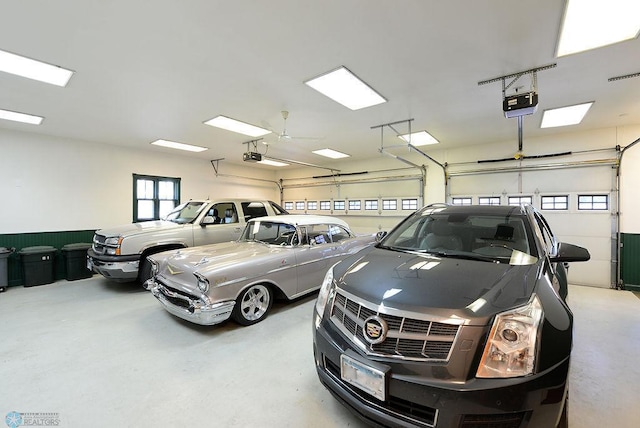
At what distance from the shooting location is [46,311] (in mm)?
3846

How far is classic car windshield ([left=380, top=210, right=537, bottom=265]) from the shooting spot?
2.05 meters

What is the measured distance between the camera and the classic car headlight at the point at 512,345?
124cm

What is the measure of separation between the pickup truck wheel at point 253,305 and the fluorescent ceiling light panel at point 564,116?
539 cm

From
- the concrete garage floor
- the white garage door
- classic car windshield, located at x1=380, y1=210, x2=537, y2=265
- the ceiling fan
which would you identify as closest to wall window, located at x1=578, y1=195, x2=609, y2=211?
the white garage door

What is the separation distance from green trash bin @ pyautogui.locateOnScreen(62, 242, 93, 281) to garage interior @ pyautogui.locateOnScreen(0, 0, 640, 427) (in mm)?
342

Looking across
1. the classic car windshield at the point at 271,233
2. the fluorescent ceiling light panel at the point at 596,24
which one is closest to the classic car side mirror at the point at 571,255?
the fluorescent ceiling light panel at the point at 596,24

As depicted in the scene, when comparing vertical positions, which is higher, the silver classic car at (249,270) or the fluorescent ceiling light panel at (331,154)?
the fluorescent ceiling light panel at (331,154)

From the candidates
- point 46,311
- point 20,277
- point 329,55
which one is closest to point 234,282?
point 329,55

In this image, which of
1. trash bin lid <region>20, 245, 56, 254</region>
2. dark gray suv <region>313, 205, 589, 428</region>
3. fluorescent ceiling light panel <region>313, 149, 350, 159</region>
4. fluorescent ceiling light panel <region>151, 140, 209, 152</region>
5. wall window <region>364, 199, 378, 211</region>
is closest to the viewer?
dark gray suv <region>313, 205, 589, 428</region>

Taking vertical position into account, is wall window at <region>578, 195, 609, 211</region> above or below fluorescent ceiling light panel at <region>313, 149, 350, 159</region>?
below

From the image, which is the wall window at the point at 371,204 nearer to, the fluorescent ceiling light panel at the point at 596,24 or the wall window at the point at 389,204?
the wall window at the point at 389,204

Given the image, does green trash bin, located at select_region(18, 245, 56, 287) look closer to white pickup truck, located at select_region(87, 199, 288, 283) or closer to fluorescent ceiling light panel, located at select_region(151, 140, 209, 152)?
white pickup truck, located at select_region(87, 199, 288, 283)

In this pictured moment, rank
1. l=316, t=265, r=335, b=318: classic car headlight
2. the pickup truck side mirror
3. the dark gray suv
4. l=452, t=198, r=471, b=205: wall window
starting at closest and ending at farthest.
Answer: the dark gray suv → l=316, t=265, r=335, b=318: classic car headlight → the pickup truck side mirror → l=452, t=198, r=471, b=205: wall window

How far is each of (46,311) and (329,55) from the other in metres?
5.35
